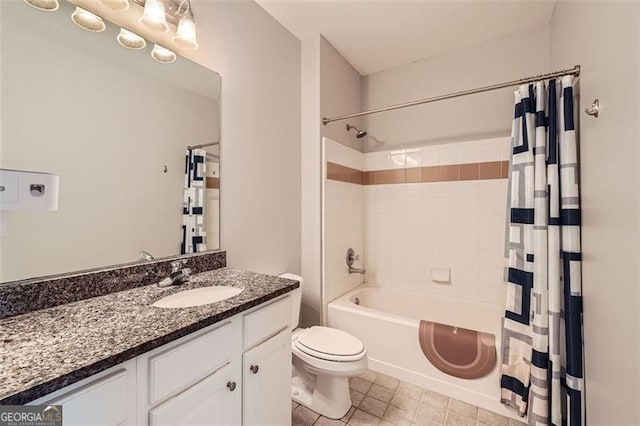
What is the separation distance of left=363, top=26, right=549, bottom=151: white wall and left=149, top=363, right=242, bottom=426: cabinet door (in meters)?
2.35

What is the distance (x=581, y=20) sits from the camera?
1.31 metres

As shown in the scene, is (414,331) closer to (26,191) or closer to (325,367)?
(325,367)

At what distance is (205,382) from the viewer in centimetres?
87

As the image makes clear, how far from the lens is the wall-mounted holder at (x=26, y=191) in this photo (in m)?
0.86

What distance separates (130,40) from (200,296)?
117 centimetres

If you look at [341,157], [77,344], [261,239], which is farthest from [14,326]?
[341,157]

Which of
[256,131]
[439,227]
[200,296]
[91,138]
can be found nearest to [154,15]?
[91,138]

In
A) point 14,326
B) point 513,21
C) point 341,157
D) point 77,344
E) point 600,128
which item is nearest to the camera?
point 77,344

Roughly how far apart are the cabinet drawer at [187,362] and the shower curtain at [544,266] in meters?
1.59

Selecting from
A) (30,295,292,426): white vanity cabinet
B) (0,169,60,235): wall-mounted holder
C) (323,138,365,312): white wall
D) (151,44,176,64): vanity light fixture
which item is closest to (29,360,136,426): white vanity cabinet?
(30,295,292,426): white vanity cabinet

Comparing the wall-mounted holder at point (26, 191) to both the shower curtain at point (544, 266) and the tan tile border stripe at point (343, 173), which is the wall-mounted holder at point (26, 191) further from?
the shower curtain at point (544, 266)

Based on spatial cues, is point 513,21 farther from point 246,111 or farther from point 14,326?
point 14,326

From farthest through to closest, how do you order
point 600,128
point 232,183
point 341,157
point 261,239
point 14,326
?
point 341,157 < point 261,239 < point 232,183 < point 600,128 < point 14,326

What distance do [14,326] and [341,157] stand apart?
2.12 m
